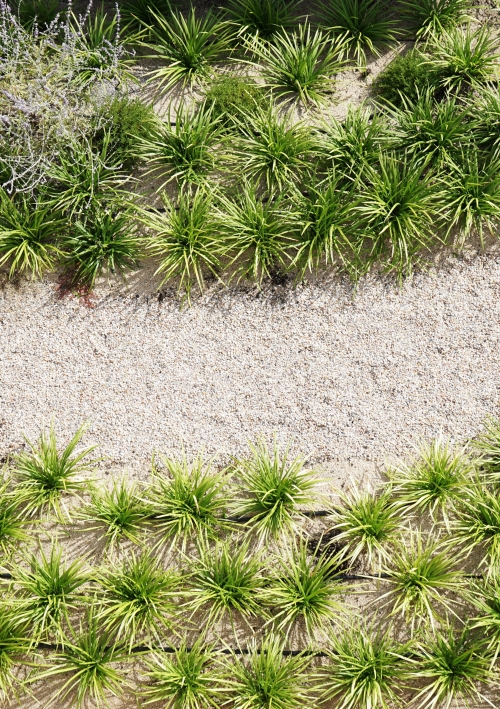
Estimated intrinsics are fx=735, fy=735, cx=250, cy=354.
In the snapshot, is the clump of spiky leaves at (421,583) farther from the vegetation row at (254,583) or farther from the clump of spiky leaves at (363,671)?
the clump of spiky leaves at (363,671)

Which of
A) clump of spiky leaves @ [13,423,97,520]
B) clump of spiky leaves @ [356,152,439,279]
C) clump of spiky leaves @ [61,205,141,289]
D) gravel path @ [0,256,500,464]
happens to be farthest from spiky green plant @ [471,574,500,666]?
clump of spiky leaves @ [61,205,141,289]

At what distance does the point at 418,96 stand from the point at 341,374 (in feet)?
5.78

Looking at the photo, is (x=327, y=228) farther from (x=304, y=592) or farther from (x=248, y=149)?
(x=304, y=592)

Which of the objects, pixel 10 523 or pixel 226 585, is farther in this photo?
pixel 10 523

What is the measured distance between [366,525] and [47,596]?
68.4 inches

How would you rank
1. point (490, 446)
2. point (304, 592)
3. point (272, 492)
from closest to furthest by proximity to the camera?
point (304, 592) → point (272, 492) → point (490, 446)

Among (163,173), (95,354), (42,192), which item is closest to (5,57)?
(42,192)

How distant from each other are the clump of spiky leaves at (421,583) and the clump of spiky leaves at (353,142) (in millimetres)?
2178

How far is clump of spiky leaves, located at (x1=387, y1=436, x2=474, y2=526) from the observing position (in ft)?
13.0

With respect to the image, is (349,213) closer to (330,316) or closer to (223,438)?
(330,316)

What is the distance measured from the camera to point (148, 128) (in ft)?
15.1

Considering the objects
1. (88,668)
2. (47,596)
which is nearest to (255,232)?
(47,596)

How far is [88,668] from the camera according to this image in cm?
379

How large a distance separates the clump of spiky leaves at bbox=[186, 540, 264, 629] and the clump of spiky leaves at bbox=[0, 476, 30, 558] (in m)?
0.99
